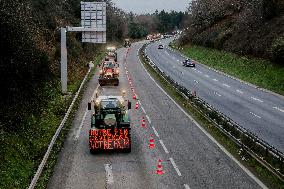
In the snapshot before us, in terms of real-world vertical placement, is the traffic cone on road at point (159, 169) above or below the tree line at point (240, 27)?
below

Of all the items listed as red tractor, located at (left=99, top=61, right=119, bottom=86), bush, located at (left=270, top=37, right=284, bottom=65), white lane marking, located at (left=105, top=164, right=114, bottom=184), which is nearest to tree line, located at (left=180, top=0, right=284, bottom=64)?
bush, located at (left=270, top=37, right=284, bottom=65)

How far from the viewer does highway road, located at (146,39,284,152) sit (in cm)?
2806

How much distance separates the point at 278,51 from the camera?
51.9 m

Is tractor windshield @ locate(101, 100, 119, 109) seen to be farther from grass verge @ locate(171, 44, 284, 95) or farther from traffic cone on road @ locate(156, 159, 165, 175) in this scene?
grass verge @ locate(171, 44, 284, 95)

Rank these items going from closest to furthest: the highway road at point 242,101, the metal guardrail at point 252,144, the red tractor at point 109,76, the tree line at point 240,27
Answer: the metal guardrail at point 252,144, the highway road at point 242,101, the red tractor at point 109,76, the tree line at point 240,27

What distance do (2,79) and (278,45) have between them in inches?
1474

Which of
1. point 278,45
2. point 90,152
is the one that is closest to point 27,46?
point 90,152

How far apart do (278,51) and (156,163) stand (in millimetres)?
36021

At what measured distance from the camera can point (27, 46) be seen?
28516 millimetres

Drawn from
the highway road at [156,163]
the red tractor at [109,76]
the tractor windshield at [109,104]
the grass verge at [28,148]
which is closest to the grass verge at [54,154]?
the grass verge at [28,148]

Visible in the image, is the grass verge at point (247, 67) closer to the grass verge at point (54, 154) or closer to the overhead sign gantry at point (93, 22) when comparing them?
the overhead sign gantry at point (93, 22)

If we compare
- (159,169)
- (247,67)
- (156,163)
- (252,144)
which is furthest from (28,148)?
(247,67)

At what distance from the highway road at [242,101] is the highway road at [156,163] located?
408 cm

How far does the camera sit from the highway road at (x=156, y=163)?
57.6ft
